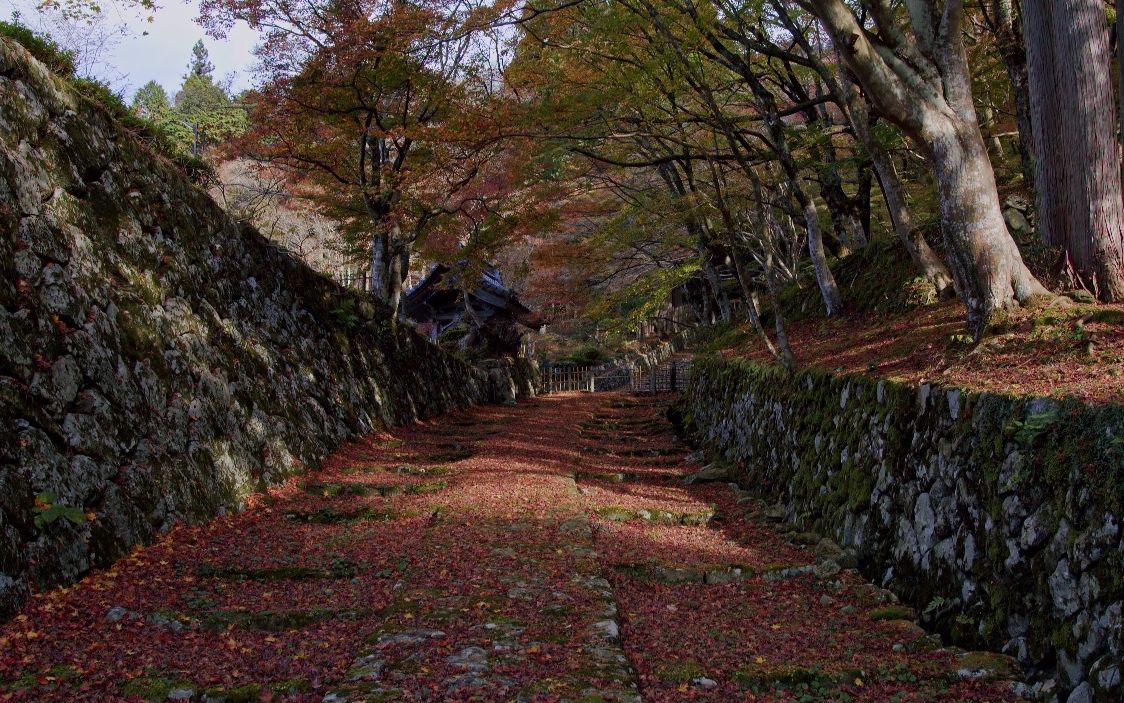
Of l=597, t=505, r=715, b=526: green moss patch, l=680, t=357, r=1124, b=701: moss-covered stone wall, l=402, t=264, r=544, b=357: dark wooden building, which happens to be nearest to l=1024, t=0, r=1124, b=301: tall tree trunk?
l=680, t=357, r=1124, b=701: moss-covered stone wall

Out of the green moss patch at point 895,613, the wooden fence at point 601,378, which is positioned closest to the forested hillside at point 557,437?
the green moss patch at point 895,613

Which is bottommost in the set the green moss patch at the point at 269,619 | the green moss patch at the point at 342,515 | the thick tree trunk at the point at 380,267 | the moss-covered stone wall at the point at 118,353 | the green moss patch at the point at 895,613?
the green moss patch at the point at 895,613

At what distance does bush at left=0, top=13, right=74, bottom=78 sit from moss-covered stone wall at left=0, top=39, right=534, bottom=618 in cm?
44

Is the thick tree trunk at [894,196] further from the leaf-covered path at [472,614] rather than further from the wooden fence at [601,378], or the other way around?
the wooden fence at [601,378]

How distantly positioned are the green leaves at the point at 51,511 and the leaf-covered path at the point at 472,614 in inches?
17.8

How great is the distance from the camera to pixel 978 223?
21.5 feet

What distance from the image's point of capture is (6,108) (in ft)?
20.7

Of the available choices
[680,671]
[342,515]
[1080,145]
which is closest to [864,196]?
[1080,145]

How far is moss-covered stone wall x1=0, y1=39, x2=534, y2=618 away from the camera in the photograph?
16.8 ft

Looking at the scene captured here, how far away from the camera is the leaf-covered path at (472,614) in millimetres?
3787

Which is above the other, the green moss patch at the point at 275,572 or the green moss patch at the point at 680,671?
the green moss patch at the point at 275,572

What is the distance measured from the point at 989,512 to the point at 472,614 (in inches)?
125

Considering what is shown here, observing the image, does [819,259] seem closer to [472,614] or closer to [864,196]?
Answer: [864,196]

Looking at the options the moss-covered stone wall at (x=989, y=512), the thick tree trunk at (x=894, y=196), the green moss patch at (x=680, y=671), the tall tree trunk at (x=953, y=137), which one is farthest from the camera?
the thick tree trunk at (x=894, y=196)
